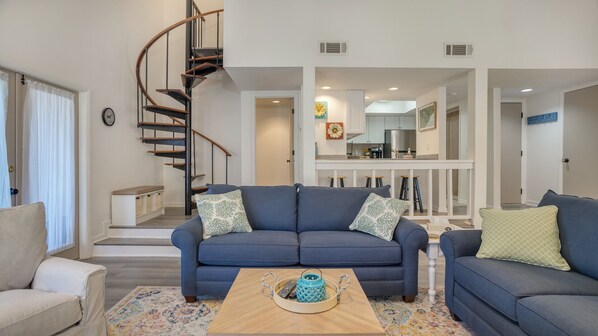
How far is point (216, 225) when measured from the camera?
2.63 metres

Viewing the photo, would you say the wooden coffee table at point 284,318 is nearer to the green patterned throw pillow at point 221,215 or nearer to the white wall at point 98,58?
the green patterned throw pillow at point 221,215

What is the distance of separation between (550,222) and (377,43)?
3060 millimetres

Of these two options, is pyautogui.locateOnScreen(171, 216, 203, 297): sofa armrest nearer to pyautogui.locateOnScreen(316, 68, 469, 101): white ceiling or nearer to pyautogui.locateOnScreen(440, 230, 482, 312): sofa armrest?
pyautogui.locateOnScreen(440, 230, 482, 312): sofa armrest

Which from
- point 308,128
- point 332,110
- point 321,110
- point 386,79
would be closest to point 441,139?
point 386,79

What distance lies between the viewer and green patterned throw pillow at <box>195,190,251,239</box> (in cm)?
263

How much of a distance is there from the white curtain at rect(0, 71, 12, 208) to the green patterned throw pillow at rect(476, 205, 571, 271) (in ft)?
12.7

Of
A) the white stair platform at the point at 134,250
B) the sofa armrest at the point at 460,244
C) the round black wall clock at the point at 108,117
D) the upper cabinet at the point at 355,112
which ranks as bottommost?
the white stair platform at the point at 134,250

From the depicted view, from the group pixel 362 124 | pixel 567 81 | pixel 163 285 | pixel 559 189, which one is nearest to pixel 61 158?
pixel 163 285

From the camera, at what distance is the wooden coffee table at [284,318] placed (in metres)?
1.29

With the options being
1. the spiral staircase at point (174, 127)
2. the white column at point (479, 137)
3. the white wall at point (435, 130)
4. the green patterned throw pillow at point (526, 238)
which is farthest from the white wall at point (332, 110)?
the green patterned throw pillow at point (526, 238)

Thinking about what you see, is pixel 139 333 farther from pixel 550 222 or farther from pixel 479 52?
pixel 479 52

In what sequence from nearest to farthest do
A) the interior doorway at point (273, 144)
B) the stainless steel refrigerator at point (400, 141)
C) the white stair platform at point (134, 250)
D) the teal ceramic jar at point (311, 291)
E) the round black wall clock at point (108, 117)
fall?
the teal ceramic jar at point (311, 291)
the white stair platform at point (134, 250)
the round black wall clock at point (108, 117)
the interior doorway at point (273, 144)
the stainless steel refrigerator at point (400, 141)

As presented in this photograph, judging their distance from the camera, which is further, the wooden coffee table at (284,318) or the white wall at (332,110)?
the white wall at (332,110)

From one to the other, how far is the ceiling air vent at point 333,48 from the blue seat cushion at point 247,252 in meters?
2.81
